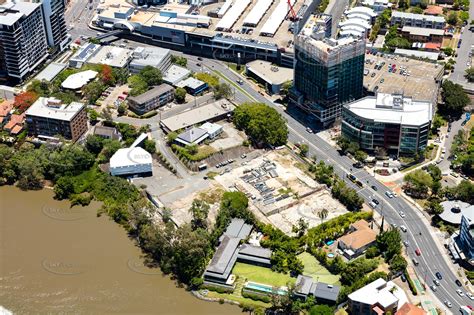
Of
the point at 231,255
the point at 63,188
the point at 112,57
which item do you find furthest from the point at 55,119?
the point at 231,255

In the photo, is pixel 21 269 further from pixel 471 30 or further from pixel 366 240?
pixel 471 30

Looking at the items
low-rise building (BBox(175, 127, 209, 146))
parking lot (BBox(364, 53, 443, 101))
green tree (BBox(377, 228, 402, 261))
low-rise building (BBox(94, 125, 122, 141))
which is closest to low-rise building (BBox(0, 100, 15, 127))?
low-rise building (BBox(94, 125, 122, 141))

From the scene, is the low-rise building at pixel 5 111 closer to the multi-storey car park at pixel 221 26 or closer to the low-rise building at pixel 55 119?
the low-rise building at pixel 55 119

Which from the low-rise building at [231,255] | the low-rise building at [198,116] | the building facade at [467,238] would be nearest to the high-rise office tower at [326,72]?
the low-rise building at [198,116]

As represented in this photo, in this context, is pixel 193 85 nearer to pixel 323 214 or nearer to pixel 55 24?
pixel 55 24

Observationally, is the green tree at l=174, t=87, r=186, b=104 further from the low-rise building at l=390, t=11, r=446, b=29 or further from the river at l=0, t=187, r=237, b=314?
the low-rise building at l=390, t=11, r=446, b=29
